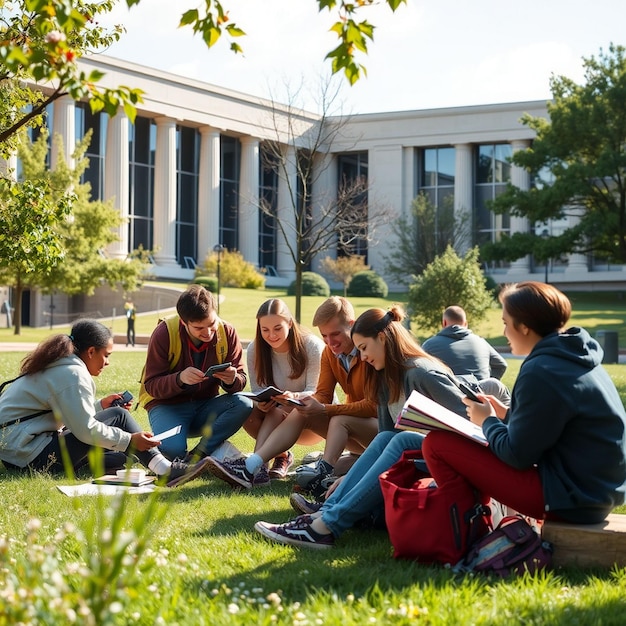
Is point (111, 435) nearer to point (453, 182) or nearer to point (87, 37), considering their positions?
point (87, 37)

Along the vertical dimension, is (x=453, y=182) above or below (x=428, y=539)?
above

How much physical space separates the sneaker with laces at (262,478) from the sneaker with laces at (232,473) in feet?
0.31

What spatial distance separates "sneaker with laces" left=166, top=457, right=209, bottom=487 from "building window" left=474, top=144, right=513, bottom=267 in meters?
53.3

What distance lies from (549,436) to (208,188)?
2067 inches

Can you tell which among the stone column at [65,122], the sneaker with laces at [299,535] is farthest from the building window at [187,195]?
the sneaker with laces at [299,535]

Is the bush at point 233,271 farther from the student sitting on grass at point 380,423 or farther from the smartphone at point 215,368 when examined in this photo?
the student sitting on grass at point 380,423

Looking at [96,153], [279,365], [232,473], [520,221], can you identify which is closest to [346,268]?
[520,221]

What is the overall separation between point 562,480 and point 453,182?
5786cm

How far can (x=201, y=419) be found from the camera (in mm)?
7430

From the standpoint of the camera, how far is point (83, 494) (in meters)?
5.86

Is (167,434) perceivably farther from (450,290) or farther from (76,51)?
(450,290)

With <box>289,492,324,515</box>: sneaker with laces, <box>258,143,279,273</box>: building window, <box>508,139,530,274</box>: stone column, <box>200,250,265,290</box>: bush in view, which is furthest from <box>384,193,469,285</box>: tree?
<box>289,492,324,515</box>: sneaker with laces

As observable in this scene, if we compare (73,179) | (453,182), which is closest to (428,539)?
(73,179)

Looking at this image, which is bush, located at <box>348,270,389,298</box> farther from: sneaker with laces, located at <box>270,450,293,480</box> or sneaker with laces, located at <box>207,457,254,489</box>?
sneaker with laces, located at <box>207,457,254,489</box>
